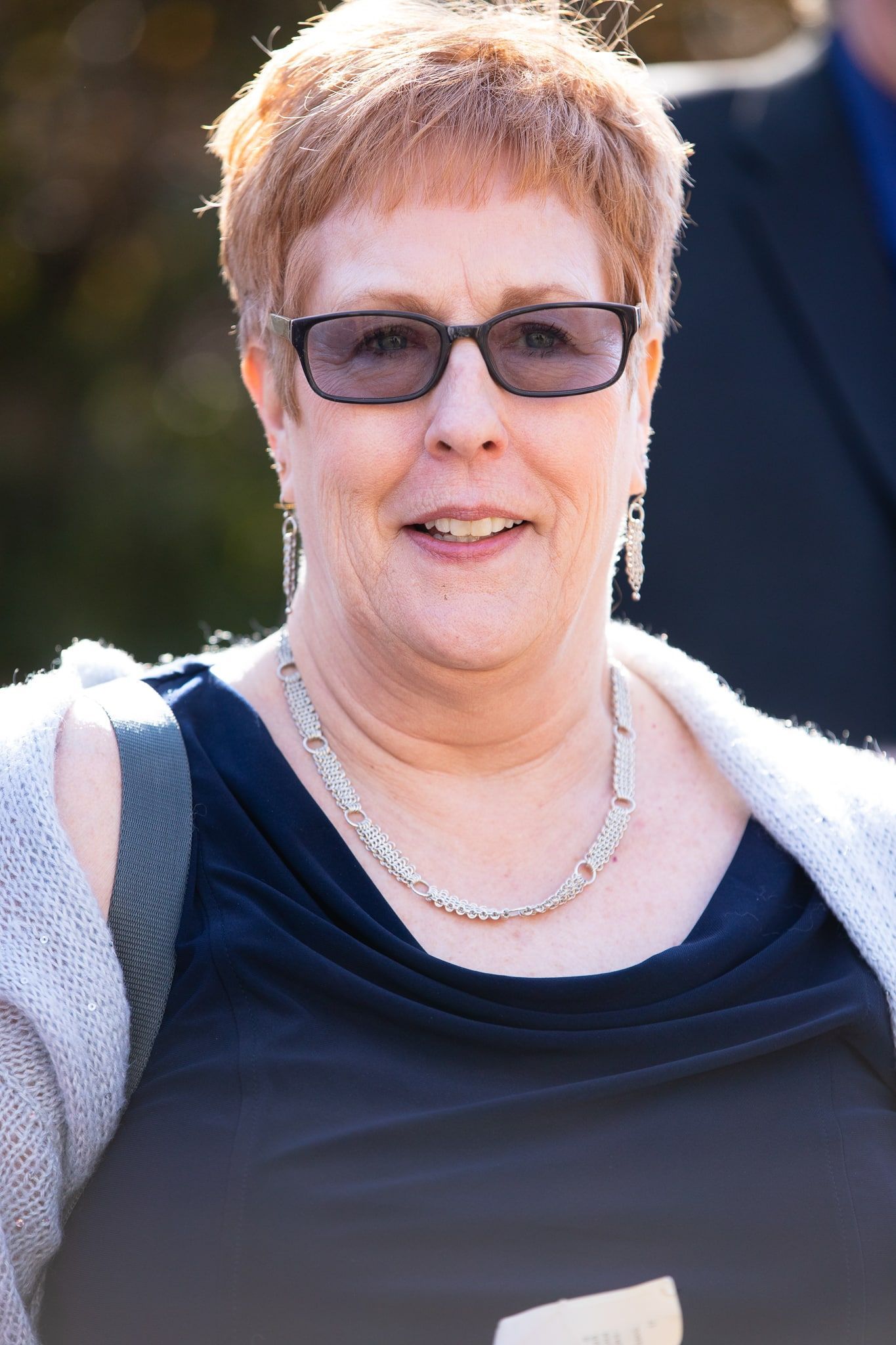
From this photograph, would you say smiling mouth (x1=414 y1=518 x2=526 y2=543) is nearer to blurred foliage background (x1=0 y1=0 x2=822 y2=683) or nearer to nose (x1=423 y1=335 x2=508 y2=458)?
nose (x1=423 y1=335 x2=508 y2=458)

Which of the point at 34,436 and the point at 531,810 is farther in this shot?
the point at 34,436

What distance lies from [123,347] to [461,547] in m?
3.63

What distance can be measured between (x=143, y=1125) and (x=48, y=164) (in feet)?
14.4

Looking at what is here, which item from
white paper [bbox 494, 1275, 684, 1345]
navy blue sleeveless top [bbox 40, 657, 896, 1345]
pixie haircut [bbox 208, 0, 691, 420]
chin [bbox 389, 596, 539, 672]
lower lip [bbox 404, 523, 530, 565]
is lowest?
white paper [bbox 494, 1275, 684, 1345]

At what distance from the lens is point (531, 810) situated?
2.27m

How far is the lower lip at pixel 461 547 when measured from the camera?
6.85 ft

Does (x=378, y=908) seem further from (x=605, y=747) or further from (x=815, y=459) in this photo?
(x=815, y=459)

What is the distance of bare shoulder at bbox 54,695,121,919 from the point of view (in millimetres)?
1896

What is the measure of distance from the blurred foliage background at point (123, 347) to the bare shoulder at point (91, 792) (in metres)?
3.04

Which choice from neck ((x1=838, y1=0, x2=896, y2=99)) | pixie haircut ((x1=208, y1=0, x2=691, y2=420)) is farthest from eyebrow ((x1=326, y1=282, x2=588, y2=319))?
neck ((x1=838, y1=0, x2=896, y2=99))

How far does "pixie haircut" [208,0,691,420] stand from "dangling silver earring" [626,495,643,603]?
0.34 meters

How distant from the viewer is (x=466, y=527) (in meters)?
2.09

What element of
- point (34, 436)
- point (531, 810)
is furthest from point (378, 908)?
point (34, 436)

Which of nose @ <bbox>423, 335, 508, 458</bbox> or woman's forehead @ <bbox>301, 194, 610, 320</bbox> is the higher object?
woman's forehead @ <bbox>301, 194, 610, 320</bbox>
